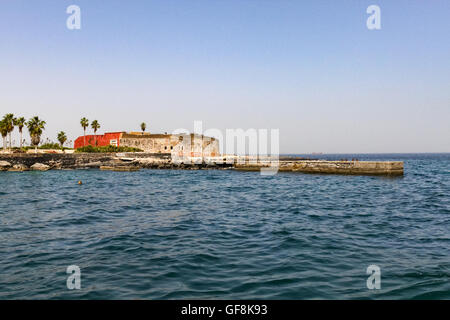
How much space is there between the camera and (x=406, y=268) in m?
8.72

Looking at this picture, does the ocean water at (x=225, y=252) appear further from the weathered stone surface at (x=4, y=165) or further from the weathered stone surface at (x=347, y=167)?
the weathered stone surface at (x=4, y=165)

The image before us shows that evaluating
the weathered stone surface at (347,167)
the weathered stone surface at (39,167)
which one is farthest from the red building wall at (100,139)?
the weathered stone surface at (347,167)

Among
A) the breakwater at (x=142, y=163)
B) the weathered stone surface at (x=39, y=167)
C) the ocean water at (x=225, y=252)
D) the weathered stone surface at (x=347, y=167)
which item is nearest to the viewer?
the ocean water at (x=225, y=252)

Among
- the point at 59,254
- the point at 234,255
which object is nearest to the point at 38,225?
the point at 59,254

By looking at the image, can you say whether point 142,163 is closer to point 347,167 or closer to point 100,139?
point 100,139

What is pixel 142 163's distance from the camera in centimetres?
6994

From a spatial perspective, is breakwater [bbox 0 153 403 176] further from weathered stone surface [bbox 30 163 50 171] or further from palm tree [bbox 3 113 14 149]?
palm tree [bbox 3 113 14 149]

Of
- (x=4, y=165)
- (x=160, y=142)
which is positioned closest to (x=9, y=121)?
(x=4, y=165)

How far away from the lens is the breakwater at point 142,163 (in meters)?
49.4

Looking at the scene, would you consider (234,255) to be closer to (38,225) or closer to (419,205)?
(38,225)

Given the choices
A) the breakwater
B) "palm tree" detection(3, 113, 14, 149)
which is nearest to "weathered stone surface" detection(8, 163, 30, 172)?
the breakwater

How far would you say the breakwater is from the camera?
4944 cm
